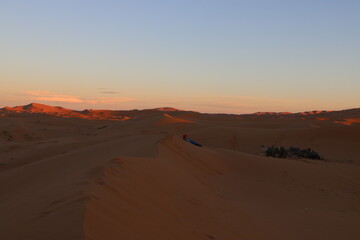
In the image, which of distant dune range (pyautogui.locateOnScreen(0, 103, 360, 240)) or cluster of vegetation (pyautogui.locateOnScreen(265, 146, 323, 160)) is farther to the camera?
cluster of vegetation (pyautogui.locateOnScreen(265, 146, 323, 160))

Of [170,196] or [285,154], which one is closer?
[170,196]

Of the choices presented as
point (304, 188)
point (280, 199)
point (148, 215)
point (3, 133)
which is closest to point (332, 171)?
point (304, 188)

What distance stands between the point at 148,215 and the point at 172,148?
20.1 feet

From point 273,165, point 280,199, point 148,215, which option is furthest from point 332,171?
point 148,215

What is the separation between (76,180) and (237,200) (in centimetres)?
355

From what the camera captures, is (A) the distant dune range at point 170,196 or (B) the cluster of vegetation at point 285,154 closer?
(A) the distant dune range at point 170,196

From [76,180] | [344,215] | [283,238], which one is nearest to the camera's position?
[76,180]

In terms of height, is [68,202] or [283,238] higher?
[68,202]

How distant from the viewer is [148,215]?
13.8 feet

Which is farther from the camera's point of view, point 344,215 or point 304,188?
point 304,188

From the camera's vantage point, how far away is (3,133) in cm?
2211

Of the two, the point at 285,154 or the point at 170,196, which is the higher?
the point at 170,196

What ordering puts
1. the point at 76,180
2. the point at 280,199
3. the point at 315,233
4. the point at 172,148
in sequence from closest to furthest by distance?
the point at 76,180 < the point at 315,233 < the point at 280,199 < the point at 172,148

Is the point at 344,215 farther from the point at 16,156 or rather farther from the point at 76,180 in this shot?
the point at 16,156
